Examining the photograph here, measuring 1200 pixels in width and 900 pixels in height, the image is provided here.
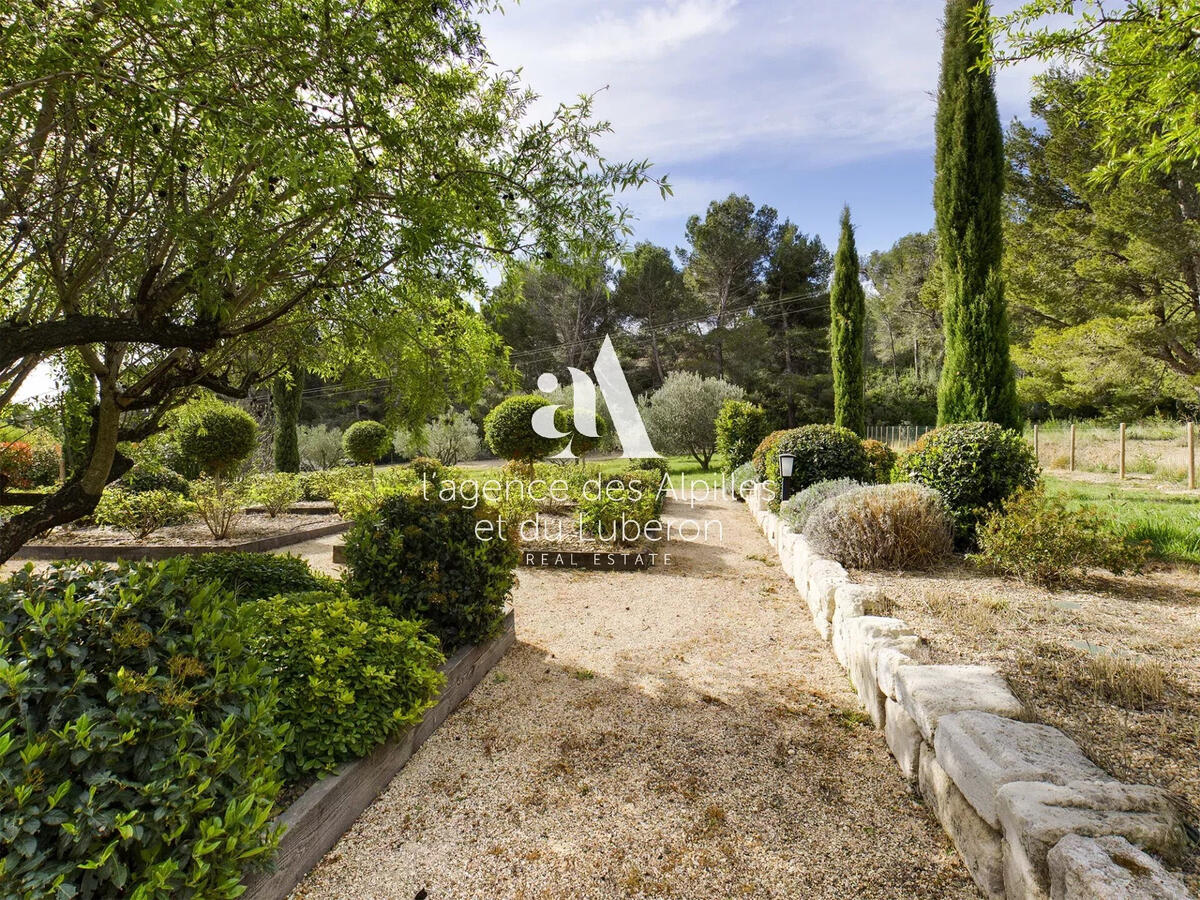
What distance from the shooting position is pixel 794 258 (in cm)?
2667

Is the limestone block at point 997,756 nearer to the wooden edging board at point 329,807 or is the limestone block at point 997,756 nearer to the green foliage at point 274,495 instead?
the wooden edging board at point 329,807

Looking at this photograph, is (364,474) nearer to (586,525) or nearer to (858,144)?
(586,525)

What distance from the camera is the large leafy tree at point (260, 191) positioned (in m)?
1.84

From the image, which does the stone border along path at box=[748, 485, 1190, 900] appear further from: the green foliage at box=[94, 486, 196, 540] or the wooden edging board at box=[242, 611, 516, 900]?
the green foliage at box=[94, 486, 196, 540]

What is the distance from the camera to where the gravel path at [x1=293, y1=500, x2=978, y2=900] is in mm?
1828

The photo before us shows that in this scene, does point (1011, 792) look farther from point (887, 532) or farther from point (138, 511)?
point (138, 511)

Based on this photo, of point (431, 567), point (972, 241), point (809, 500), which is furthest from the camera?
point (972, 241)

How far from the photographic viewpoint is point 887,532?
4617mm

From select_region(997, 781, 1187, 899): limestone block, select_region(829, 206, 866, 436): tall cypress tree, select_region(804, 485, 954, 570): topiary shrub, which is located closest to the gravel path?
select_region(997, 781, 1187, 899): limestone block

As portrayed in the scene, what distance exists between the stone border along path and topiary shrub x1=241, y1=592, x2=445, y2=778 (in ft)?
6.53

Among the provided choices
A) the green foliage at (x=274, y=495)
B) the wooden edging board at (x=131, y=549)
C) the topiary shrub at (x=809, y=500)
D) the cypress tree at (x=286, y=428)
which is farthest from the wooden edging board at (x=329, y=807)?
the cypress tree at (x=286, y=428)

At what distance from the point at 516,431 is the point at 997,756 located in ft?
30.6

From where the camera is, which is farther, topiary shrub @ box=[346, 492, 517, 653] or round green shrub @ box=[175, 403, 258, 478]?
round green shrub @ box=[175, 403, 258, 478]

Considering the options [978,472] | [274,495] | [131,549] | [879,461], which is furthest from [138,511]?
[879,461]
